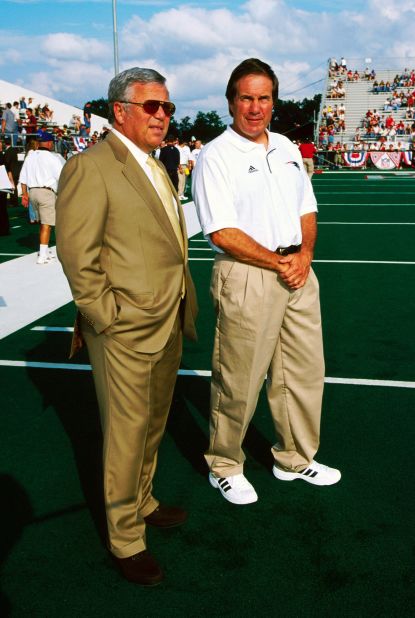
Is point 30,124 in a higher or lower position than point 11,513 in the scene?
higher

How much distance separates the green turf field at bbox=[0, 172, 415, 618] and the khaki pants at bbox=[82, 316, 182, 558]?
0.73 feet

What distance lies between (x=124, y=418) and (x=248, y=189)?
44.2 inches

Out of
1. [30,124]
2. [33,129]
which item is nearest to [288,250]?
[33,129]

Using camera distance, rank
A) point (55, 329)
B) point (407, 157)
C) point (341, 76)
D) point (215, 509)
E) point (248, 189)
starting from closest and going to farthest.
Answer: point (248, 189)
point (215, 509)
point (55, 329)
point (407, 157)
point (341, 76)

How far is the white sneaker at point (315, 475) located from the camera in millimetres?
3178

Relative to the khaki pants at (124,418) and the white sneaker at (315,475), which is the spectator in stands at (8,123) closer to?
the white sneaker at (315,475)

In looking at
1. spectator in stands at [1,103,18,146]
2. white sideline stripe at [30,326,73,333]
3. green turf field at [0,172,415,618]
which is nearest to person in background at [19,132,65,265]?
white sideline stripe at [30,326,73,333]

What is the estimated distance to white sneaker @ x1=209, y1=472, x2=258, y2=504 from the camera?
3.01 m

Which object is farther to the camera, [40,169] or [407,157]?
[407,157]

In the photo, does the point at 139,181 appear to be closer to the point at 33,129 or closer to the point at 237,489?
the point at 237,489

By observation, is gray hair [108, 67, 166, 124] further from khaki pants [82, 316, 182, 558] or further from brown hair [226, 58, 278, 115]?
khaki pants [82, 316, 182, 558]

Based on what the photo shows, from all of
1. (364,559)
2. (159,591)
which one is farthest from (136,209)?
(364,559)

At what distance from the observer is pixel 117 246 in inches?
90.0

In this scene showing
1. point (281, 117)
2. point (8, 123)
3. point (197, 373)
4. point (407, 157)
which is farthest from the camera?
point (281, 117)
